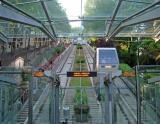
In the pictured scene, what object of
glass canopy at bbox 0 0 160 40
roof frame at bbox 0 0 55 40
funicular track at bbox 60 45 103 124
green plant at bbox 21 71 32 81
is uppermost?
glass canopy at bbox 0 0 160 40

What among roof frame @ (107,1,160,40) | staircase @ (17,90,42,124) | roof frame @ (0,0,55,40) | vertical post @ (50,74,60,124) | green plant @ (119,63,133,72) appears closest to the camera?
roof frame @ (0,0,55,40)

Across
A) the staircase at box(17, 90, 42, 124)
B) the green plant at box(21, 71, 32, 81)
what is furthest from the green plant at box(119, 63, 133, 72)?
the green plant at box(21, 71, 32, 81)

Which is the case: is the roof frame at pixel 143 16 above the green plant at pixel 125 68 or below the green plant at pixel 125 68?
above

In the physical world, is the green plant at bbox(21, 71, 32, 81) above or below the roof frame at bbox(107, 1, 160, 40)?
below

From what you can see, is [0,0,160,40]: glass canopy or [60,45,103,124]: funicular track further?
[0,0,160,40]: glass canopy

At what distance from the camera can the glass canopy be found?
28.3 m

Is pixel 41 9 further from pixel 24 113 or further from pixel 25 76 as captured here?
pixel 24 113

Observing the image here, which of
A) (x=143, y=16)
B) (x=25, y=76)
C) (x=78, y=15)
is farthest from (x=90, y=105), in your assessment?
(x=78, y=15)

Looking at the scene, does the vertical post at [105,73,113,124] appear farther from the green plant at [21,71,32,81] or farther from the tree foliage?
the tree foliage

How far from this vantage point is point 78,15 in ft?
124

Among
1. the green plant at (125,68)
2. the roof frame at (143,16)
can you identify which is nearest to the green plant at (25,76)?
the roof frame at (143,16)

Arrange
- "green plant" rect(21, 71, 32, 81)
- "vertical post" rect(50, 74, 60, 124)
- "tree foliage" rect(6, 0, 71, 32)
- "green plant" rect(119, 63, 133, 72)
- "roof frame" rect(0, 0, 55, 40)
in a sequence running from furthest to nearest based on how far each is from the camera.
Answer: "green plant" rect(119, 63, 133, 72) < "tree foliage" rect(6, 0, 71, 32) < "green plant" rect(21, 71, 32, 81) < "vertical post" rect(50, 74, 60, 124) < "roof frame" rect(0, 0, 55, 40)

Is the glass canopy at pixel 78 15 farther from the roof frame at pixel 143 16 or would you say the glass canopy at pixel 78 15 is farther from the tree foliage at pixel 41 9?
the roof frame at pixel 143 16

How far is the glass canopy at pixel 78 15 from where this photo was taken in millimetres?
28286
